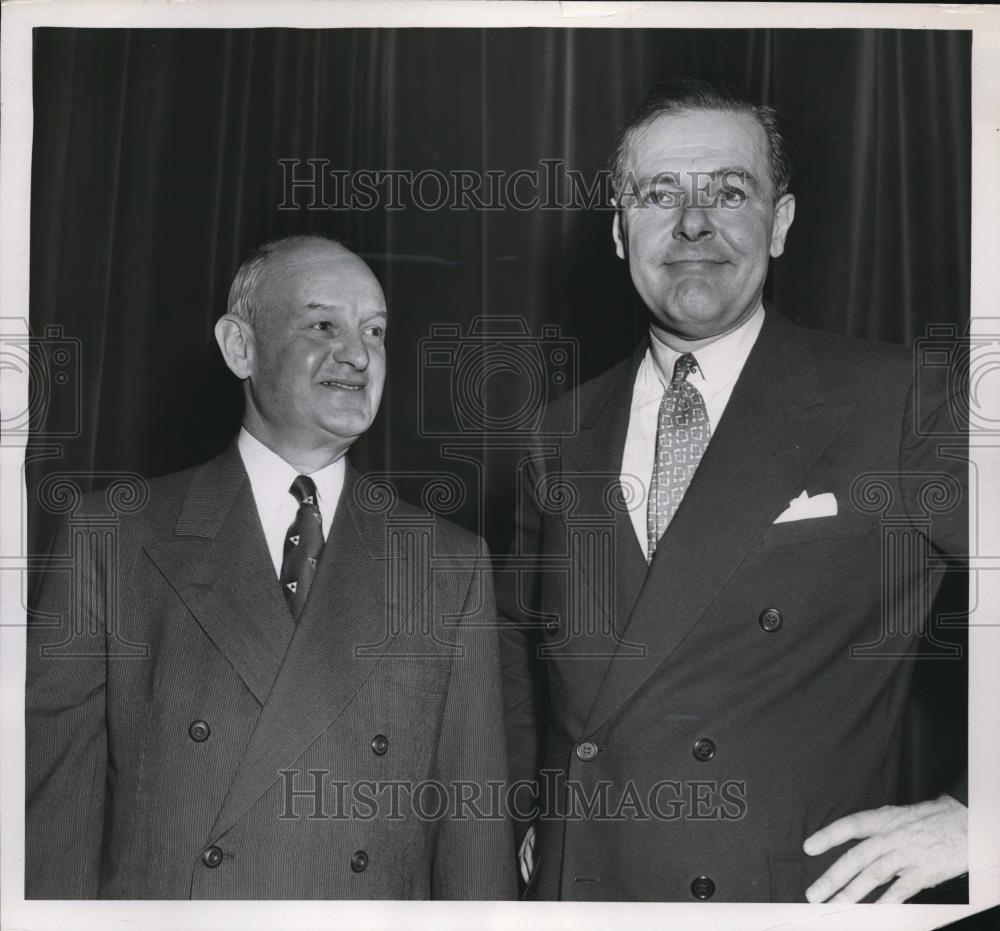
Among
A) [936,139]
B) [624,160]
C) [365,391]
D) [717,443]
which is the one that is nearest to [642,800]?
[717,443]

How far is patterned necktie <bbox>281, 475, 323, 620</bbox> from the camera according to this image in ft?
6.00

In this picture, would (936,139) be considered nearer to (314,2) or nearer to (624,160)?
(624,160)

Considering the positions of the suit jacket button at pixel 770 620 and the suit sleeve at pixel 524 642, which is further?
the suit sleeve at pixel 524 642

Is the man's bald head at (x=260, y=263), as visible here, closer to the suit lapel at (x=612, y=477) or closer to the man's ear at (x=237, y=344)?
the man's ear at (x=237, y=344)

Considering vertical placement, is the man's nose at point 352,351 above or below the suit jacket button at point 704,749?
above

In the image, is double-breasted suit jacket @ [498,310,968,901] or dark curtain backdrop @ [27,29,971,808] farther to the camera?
dark curtain backdrop @ [27,29,971,808]

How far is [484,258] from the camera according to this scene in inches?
75.6

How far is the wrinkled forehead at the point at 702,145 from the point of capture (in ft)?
5.98

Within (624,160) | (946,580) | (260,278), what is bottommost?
(946,580)

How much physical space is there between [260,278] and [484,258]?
38cm

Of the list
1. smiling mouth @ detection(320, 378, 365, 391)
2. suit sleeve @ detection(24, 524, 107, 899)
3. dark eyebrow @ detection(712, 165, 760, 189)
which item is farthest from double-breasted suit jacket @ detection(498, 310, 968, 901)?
suit sleeve @ detection(24, 524, 107, 899)

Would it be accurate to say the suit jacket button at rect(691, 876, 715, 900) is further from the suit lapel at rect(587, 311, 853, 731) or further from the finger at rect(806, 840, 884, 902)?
the suit lapel at rect(587, 311, 853, 731)

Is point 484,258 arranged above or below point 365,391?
above

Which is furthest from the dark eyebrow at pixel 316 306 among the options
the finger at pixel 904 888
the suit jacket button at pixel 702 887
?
the finger at pixel 904 888
